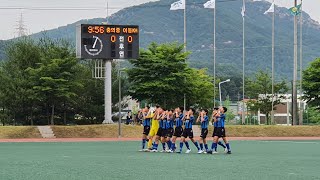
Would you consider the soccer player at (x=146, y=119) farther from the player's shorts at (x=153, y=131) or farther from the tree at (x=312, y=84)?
the tree at (x=312, y=84)

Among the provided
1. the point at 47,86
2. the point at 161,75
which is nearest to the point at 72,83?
the point at 47,86

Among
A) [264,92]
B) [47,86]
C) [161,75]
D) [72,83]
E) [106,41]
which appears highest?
[106,41]

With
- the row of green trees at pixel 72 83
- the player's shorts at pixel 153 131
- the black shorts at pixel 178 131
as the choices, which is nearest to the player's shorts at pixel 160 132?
the player's shorts at pixel 153 131

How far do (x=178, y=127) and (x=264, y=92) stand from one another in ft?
178

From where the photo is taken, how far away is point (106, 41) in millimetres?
48938

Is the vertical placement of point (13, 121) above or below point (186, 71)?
below

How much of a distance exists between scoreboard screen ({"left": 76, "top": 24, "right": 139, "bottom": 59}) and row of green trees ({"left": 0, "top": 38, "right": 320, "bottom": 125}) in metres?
6.97

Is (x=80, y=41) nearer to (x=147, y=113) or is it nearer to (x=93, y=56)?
(x=93, y=56)

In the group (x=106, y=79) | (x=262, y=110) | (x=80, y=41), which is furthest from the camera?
(x=262, y=110)

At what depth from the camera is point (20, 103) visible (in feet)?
193

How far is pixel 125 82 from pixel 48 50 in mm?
8195

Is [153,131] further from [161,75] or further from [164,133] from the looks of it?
[161,75]

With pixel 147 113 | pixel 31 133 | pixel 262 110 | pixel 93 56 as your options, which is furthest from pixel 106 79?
pixel 262 110

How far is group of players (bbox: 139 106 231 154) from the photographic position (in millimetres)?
28078
